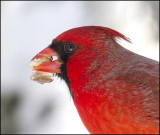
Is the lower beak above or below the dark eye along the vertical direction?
below

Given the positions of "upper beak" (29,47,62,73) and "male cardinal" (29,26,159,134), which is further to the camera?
"upper beak" (29,47,62,73)

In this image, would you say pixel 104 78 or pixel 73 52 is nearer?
pixel 104 78

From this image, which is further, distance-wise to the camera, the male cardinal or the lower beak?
the lower beak

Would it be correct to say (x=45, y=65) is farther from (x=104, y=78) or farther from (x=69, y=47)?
(x=104, y=78)

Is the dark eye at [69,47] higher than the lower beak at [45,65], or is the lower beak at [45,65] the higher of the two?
the dark eye at [69,47]

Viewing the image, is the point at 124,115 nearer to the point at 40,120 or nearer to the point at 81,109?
the point at 81,109

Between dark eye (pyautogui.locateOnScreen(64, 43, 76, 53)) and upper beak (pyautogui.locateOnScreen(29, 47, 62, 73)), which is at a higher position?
dark eye (pyautogui.locateOnScreen(64, 43, 76, 53))

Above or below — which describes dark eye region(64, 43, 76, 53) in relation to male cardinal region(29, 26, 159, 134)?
above

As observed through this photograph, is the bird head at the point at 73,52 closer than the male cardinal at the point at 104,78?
No

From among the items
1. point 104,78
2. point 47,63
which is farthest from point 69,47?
point 104,78
